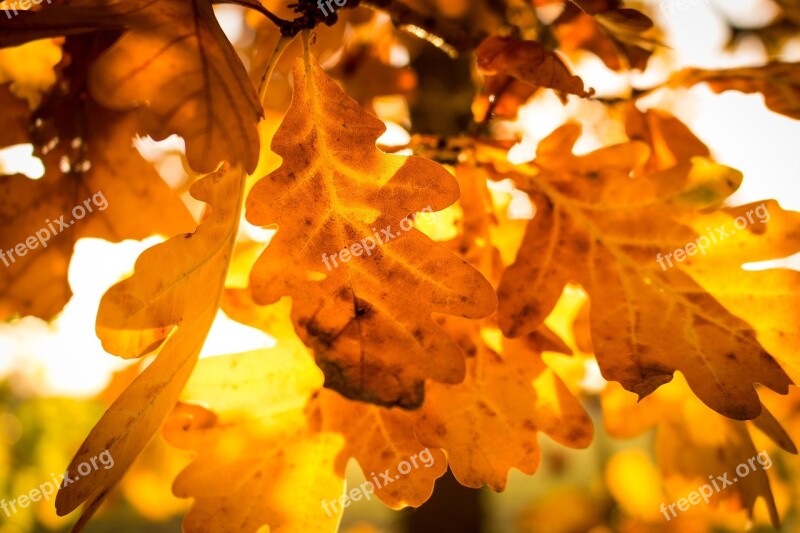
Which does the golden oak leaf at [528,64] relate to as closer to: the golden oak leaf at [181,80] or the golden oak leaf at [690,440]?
the golden oak leaf at [181,80]

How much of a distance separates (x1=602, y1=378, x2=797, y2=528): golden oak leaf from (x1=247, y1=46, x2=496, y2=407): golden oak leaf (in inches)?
23.6

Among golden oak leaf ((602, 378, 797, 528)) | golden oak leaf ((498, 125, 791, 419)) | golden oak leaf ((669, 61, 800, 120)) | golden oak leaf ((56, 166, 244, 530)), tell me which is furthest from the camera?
golden oak leaf ((602, 378, 797, 528))

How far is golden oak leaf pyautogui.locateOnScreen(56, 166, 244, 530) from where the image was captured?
65 cm

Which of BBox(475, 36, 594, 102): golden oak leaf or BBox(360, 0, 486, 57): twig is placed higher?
BBox(475, 36, 594, 102): golden oak leaf

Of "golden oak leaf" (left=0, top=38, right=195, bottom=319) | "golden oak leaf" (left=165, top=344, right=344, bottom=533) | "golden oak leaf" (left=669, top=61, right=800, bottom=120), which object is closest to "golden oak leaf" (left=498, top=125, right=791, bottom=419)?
"golden oak leaf" (left=669, top=61, right=800, bottom=120)

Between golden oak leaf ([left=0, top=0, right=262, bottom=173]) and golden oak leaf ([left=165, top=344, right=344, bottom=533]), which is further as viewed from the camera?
golden oak leaf ([left=165, top=344, right=344, bottom=533])

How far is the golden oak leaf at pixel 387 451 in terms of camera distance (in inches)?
33.0

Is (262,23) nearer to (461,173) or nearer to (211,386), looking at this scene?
(461,173)

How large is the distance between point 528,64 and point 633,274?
0.32 metres

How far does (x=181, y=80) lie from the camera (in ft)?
2.25

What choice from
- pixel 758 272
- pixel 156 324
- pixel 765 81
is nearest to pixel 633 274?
pixel 758 272

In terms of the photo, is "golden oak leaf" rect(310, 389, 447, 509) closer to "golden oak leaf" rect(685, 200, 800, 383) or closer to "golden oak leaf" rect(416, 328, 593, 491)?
"golden oak leaf" rect(416, 328, 593, 491)

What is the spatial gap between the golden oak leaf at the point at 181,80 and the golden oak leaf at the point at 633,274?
44cm

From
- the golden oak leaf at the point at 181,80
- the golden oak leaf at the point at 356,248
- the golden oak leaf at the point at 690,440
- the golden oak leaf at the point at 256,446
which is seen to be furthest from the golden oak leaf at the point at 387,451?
the golden oak leaf at the point at 690,440
